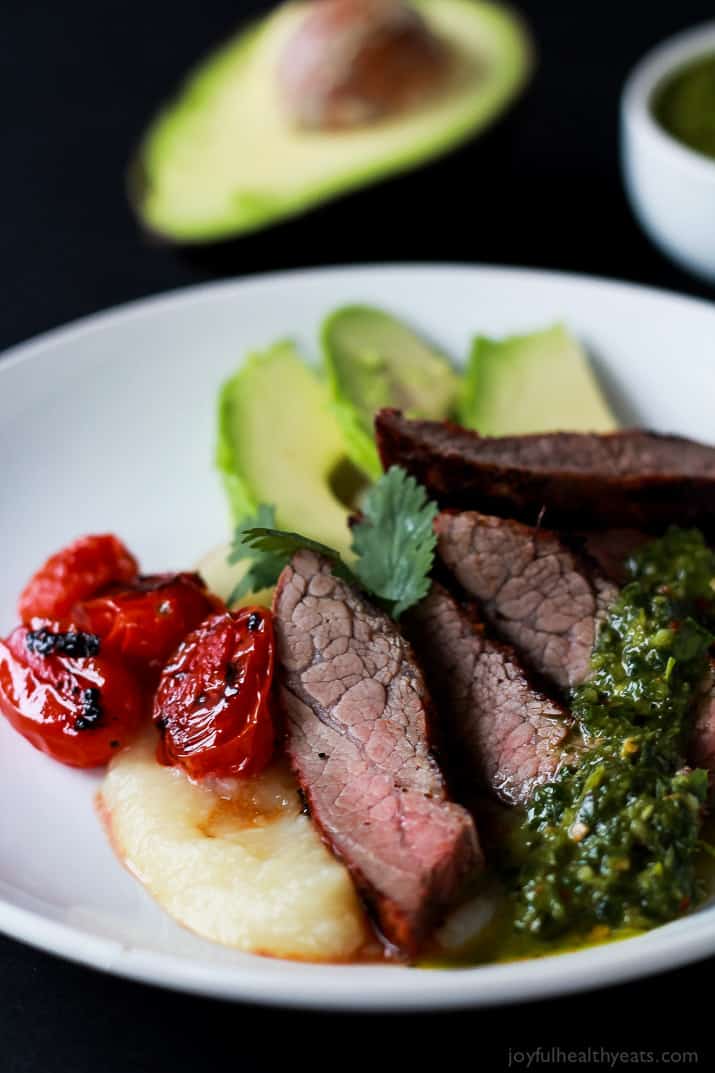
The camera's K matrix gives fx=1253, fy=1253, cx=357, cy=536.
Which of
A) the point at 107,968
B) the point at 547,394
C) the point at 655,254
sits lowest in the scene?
Result: the point at 655,254

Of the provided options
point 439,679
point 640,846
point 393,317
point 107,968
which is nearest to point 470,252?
point 393,317

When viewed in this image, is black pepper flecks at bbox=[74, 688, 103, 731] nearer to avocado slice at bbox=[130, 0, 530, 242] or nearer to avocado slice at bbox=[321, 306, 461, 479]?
avocado slice at bbox=[321, 306, 461, 479]

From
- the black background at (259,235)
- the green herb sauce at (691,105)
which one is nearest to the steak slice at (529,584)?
the black background at (259,235)

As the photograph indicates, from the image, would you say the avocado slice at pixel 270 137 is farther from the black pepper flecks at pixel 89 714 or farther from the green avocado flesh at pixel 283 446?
the black pepper flecks at pixel 89 714

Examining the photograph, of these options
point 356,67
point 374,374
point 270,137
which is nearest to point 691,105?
point 356,67

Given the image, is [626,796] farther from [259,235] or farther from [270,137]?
[270,137]

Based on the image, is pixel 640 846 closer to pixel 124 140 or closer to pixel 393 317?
pixel 393 317
